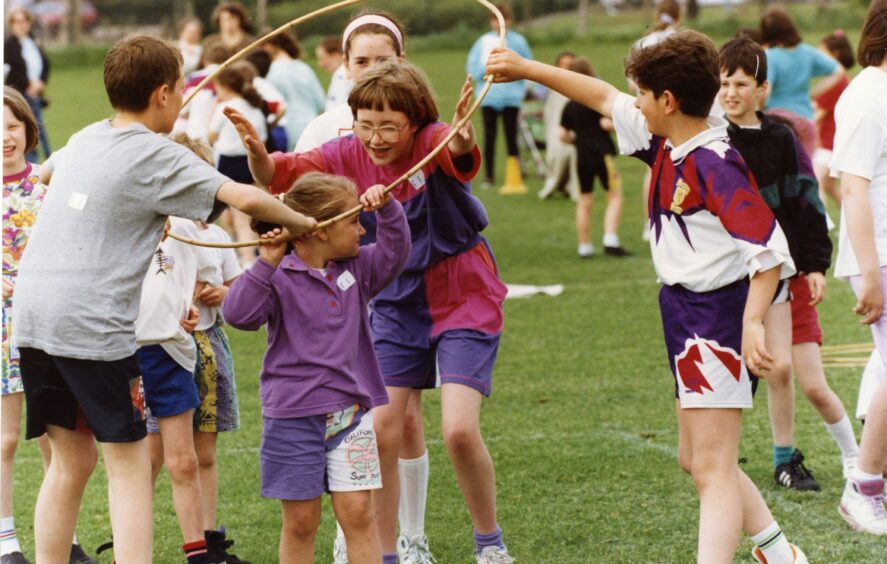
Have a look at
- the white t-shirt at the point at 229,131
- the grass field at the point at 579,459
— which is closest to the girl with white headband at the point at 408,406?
the grass field at the point at 579,459

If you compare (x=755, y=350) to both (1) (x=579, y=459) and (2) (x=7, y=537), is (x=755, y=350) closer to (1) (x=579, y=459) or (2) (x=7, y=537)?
(1) (x=579, y=459)

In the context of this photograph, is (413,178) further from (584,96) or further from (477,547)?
(477,547)

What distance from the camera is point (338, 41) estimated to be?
13062 millimetres

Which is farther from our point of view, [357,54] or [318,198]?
[357,54]

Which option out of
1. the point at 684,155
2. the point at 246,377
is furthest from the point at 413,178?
the point at 246,377

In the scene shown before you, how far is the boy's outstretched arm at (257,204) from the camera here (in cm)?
369

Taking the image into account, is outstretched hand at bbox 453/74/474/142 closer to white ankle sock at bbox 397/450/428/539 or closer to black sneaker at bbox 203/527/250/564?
white ankle sock at bbox 397/450/428/539

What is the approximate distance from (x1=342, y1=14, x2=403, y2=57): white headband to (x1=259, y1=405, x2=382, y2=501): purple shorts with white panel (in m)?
1.59

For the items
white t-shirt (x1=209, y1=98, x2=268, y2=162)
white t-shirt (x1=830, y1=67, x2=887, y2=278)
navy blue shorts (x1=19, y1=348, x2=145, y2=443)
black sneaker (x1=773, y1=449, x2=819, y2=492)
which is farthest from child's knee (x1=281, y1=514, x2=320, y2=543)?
white t-shirt (x1=209, y1=98, x2=268, y2=162)

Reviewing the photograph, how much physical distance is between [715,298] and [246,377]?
15.3 feet

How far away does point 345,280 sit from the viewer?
4.19 meters

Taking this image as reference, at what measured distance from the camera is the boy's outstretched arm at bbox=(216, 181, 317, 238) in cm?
369

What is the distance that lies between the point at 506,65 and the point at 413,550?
1.91 metres

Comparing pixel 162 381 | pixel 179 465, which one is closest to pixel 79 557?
pixel 179 465
